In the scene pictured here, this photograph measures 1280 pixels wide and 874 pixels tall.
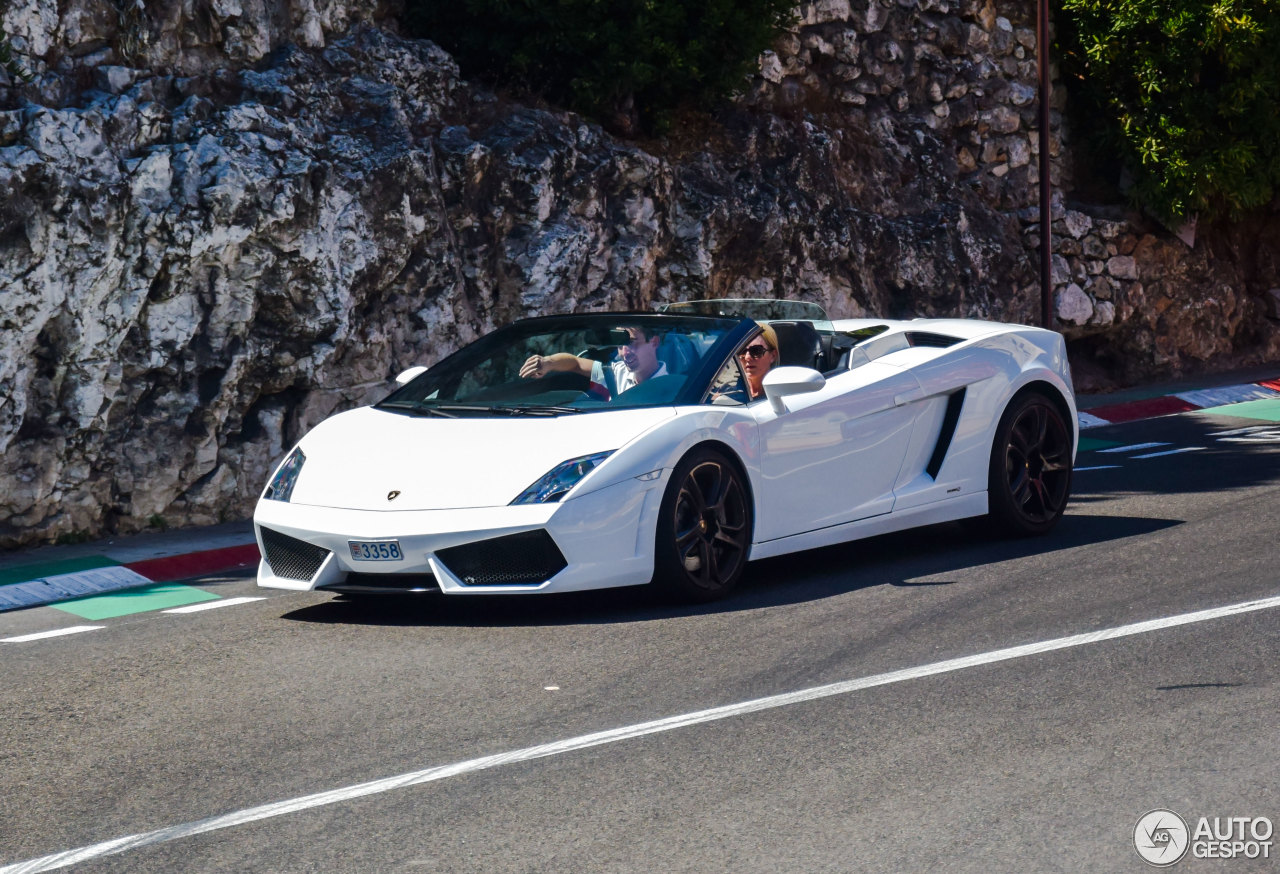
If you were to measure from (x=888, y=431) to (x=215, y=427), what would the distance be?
5198mm

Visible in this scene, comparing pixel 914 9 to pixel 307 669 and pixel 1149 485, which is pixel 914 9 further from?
pixel 307 669

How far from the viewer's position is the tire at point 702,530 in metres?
6.60

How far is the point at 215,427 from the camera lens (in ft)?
35.2

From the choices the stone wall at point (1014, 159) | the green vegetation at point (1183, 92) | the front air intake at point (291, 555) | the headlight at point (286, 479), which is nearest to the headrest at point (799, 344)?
the headlight at point (286, 479)

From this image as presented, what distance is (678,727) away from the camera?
4.92 m

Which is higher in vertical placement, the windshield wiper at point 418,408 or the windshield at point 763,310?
the windshield at point 763,310

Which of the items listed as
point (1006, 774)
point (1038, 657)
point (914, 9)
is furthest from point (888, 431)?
point (914, 9)

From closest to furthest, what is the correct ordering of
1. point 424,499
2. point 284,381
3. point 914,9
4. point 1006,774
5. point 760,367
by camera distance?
1. point 1006,774
2. point 424,499
3. point 760,367
4. point 284,381
5. point 914,9

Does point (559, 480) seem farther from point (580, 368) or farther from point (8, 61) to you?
point (8, 61)

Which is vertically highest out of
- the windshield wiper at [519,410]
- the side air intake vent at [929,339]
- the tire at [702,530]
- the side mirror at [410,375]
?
the side mirror at [410,375]

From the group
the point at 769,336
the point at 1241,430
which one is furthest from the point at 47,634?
the point at 1241,430

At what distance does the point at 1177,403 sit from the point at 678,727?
13.6 m

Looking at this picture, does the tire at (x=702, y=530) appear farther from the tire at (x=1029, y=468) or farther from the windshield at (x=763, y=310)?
the tire at (x=1029, y=468)

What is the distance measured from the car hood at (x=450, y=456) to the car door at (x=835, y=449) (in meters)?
0.68
